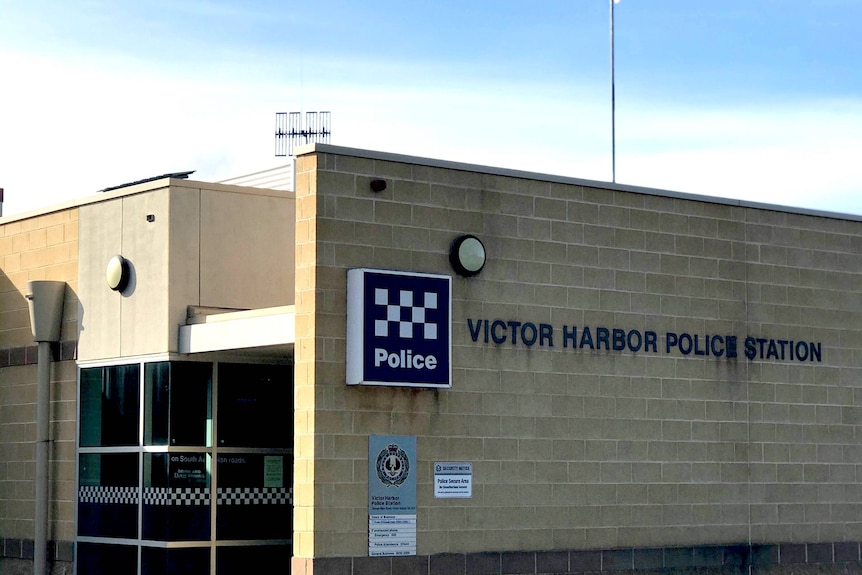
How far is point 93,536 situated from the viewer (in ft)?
63.4

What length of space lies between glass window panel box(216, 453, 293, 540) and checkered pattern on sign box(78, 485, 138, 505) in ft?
3.95

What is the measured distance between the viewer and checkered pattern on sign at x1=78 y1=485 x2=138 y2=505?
1869cm

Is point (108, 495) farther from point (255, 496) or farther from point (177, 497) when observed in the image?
point (255, 496)

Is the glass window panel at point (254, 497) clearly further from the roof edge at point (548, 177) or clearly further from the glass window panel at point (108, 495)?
the roof edge at point (548, 177)

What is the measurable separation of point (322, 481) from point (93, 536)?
492 cm

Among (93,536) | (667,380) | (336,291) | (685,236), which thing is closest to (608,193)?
(685,236)

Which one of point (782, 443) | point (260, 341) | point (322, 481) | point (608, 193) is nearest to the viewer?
point (322, 481)

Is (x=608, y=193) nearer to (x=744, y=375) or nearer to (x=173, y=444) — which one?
(x=744, y=375)

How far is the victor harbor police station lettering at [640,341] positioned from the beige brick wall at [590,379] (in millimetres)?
94

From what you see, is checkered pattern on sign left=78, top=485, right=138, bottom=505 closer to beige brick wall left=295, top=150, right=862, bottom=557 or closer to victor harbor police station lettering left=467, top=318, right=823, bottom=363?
beige brick wall left=295, top=150, right=862, bottom=557

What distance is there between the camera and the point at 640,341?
1883 centimetres

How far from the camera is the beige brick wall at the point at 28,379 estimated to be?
20.1 m

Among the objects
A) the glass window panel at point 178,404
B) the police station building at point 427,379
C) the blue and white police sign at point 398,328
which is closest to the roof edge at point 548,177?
the police station building at point 427,379

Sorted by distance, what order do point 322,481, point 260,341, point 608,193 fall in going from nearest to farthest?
point 322,481, point 260,341, point 608,193
